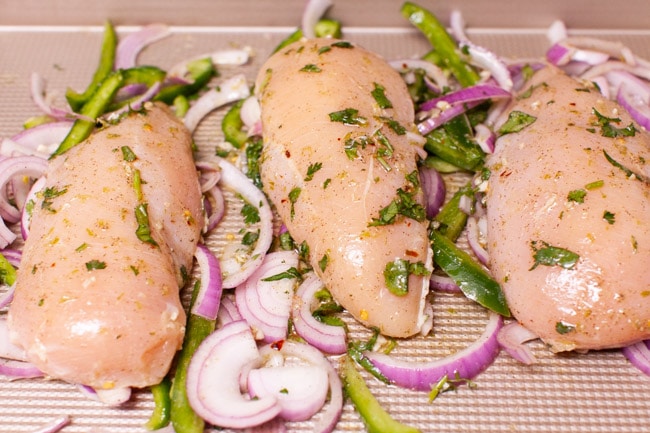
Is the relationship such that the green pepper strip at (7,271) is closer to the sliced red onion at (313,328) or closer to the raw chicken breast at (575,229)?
the sliced red onion at (313,328)

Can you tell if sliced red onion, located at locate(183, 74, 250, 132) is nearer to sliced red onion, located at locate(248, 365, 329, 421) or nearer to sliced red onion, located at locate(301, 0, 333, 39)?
sliced red onion, located at locate(301, 0, 333, 39)

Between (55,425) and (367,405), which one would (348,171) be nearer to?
(367,405)

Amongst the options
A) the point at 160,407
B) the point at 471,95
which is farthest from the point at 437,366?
Answer: the point at 471,95

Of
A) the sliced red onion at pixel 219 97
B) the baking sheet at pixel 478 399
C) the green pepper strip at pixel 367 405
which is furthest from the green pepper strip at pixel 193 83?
the green pepper strip at pixel 367 405

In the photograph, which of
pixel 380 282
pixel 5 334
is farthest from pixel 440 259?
pixel 5 334

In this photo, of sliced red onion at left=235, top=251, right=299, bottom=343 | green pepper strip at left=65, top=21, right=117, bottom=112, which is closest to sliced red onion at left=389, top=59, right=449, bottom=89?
sliced red onion at left=235, top=251, right=299, bottom=343

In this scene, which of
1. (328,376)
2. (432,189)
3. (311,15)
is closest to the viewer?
(328,376)
